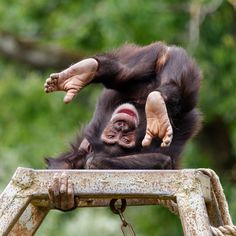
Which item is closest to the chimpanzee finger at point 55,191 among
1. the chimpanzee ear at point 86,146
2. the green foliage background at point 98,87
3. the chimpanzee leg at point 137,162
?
the chimpanzee leg at point 137,162

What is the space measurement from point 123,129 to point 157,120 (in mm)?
730

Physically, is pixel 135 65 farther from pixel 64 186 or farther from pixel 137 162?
pixel 64 186

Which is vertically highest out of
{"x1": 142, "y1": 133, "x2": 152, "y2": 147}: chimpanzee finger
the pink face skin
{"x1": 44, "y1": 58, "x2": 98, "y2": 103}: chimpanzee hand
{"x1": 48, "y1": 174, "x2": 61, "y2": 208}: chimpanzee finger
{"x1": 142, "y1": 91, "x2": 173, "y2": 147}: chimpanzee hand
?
the pink face skin

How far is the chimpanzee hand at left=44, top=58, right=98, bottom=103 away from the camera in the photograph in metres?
5.45

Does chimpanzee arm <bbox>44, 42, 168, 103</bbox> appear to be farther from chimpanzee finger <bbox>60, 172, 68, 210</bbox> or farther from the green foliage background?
the green foliage background

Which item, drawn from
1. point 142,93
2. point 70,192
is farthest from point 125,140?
point 70,192

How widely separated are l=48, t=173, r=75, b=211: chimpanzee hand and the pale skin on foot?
1.34ft

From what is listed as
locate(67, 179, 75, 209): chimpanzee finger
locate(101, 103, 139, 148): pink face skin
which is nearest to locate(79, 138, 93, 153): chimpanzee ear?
locate(101, 103, 139, 148): pink face skin

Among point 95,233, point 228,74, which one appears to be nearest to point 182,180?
point 228,74

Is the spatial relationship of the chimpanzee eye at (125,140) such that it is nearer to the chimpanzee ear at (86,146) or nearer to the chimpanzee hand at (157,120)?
the chimpanzee ear at (86,146)

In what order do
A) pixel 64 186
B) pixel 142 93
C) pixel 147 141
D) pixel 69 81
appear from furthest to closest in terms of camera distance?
pixel 142 93, pixel 69 81, pixel 147 141, pixel 64 186

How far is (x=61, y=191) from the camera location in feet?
16.1

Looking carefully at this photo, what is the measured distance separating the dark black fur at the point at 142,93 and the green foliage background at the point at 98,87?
6142mm

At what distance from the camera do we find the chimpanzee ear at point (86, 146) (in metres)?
6.12
